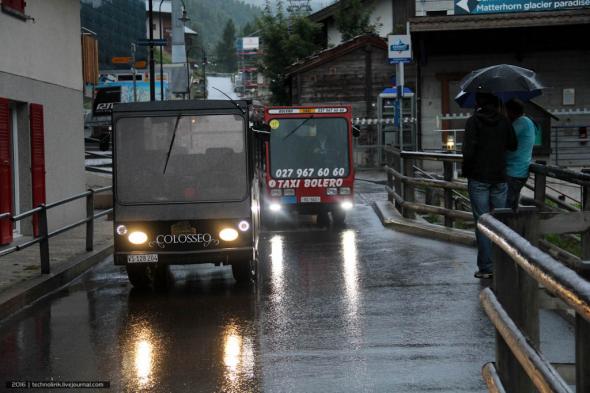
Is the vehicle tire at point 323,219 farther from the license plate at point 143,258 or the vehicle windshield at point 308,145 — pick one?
the license plate at point 143,258

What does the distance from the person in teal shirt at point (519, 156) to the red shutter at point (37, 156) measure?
9.73 meters

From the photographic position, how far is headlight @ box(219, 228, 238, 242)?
1080 cm

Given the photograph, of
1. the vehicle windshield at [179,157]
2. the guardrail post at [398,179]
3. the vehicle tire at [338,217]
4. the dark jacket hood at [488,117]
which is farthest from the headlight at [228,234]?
the vehicle tire at [338,217]

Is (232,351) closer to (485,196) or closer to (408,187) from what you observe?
(485,196)

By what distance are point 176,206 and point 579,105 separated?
26.9 metres

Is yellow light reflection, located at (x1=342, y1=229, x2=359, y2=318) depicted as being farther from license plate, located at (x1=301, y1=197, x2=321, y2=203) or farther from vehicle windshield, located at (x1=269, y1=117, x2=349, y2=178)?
vehicle windshield, located at (x1=269, y1=117, x2=349, y2=178)

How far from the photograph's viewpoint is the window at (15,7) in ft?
51.9

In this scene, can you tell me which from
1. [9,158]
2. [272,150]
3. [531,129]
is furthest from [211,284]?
[272,150]

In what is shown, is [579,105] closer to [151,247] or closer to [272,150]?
[272,150]

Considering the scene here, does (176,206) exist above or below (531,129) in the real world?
below

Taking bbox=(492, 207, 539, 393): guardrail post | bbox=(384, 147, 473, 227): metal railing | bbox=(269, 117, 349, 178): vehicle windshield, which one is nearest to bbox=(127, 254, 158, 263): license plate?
bbox=(384, 147, 473, 227): metal railing

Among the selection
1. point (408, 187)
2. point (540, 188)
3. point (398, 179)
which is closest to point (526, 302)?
point (540, 188)

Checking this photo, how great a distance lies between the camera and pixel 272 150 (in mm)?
19875

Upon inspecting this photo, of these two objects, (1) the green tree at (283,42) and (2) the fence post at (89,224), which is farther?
(1) the green tree at (283,42)
